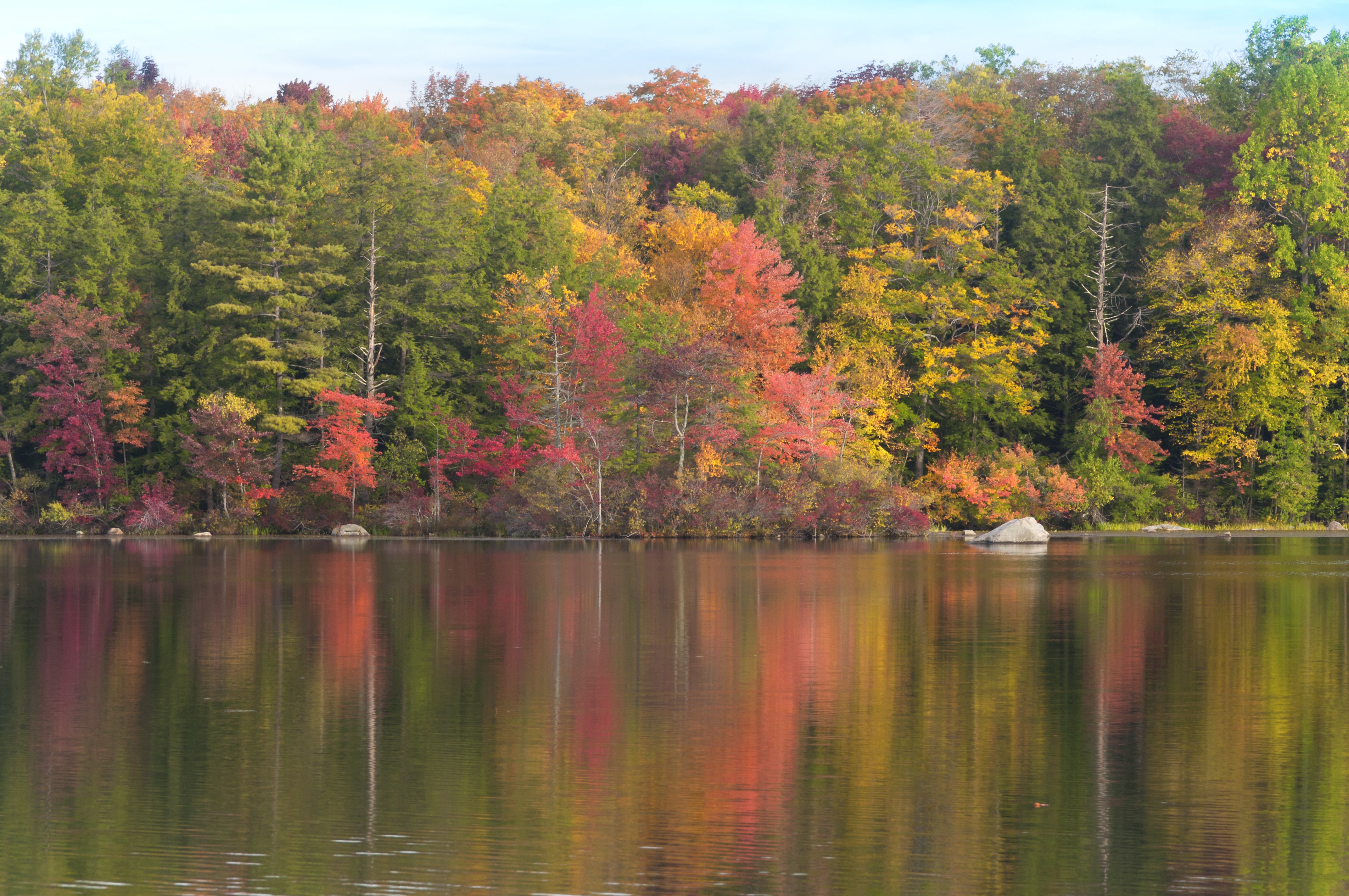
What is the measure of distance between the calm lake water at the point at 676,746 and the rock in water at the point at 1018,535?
21.9 metres

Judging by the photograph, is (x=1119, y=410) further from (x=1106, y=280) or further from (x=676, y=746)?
(x=676, y=746)

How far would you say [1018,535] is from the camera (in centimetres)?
4531

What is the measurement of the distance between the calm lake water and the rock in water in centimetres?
2191

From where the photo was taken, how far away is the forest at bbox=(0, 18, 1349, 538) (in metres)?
49.5

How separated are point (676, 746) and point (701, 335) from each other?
39.5 metres

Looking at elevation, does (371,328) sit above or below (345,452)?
above

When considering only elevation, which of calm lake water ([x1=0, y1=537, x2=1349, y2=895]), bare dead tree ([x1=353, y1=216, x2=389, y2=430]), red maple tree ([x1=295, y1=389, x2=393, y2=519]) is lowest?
calm lake water ([x1=0, y1=537, x2=1349, y2=895])

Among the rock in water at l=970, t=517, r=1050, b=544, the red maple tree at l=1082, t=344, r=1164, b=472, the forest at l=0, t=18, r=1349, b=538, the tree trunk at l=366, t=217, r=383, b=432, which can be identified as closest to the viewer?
the rock in water at l=970, t=517, r=1050, b=544

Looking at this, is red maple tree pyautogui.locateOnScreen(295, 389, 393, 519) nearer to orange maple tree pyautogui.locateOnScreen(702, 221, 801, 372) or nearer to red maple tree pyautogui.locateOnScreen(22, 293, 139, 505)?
red maple tree pyautogui.locateOnScreen(22, 293, 139, 505)

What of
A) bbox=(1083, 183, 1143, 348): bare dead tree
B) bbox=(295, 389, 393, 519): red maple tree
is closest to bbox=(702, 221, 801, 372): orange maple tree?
bbox=(1083, 183, 1143, 348): bare dead tree

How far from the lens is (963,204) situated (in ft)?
183

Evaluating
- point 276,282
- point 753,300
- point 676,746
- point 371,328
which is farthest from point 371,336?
point 676,746

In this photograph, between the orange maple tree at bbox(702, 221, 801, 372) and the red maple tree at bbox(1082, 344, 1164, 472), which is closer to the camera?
the orange maple tree at bbox(702, 221, 801, 372)

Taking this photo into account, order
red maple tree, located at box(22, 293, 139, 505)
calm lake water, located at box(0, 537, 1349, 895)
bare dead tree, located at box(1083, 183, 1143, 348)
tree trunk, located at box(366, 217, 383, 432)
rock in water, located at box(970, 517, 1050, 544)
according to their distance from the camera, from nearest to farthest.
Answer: calm lake water, located at box(0, 537, 1349, 895), rock in water, located at box(970, 517, 1050, 544), red maple tree, located at box(22, 293, 139, 505), tree trunk, located at box(366, 217, 383, 432), bare dead tree, located at box(1083, 183, 1143, 348)
